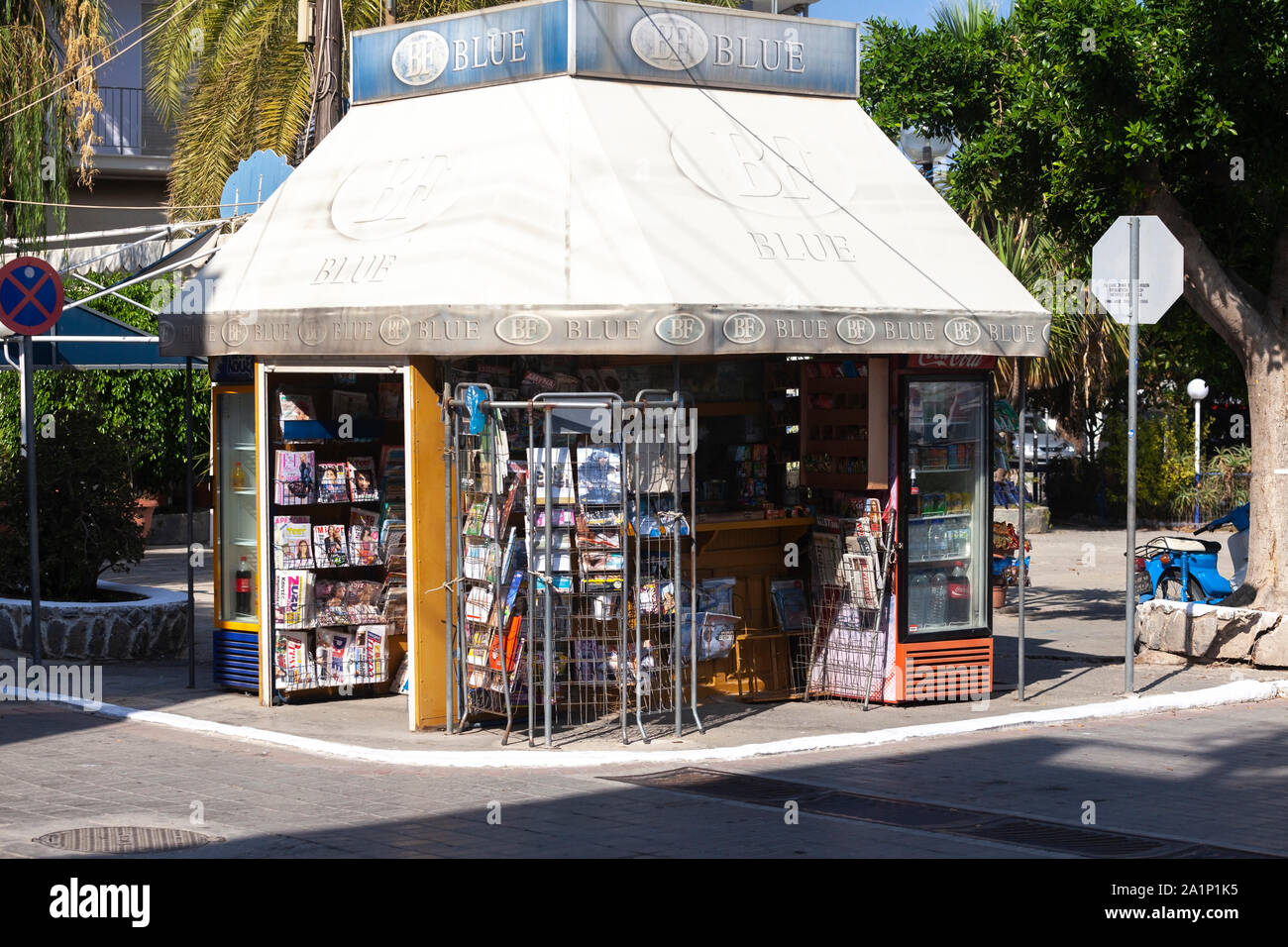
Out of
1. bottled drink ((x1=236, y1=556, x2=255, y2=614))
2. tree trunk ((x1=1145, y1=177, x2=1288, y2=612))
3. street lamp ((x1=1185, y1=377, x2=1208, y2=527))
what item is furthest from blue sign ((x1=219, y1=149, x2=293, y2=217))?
street lamp ((x1=1185, y1=377, x2=1208, y2=527))

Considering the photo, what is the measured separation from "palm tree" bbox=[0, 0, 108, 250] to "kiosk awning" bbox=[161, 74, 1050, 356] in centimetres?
1174

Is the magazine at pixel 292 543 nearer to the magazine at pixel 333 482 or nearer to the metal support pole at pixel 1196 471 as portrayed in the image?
the magazine at pixel 333 482

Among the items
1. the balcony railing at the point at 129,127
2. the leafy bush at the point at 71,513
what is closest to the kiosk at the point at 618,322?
the leafy bush at the point at 71,513

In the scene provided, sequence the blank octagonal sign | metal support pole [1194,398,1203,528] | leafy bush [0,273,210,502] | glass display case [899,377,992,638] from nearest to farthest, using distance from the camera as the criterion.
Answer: glass display case [899,377,992,638], the blank octagonal sign, leafy bush [0,273,210,502], metal support pole [1194,398,1203,528]

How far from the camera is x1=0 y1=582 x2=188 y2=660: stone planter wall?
12984 millimetres

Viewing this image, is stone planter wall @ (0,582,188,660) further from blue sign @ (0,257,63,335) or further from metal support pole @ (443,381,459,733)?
metal support pole @ (443,381,459,733)

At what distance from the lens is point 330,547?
38.3 ft

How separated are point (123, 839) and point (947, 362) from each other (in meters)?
6.57

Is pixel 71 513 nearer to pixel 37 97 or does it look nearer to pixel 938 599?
pixel 938 599

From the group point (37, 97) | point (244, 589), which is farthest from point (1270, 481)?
point (37, 97)
